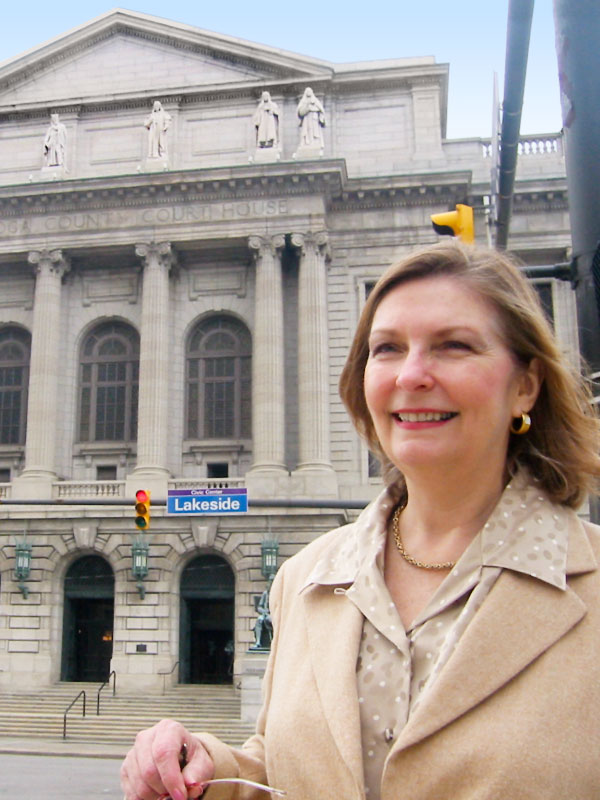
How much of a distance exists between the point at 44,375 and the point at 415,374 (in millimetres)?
32407

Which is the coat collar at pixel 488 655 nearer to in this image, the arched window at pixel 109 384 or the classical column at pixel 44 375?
the classical column at pixel 44 375

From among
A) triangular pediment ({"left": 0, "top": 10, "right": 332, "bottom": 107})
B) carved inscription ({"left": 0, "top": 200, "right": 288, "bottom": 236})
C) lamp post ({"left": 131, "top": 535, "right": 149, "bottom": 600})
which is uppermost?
triangular pediment ({"left": 0, "top": 10, "right": 332, "bottom": 107})

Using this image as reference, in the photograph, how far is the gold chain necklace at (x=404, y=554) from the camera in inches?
88.7

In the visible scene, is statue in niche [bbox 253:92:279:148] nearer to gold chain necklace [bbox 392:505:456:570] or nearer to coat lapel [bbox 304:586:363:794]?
gold chain necklace [bbox 392:505:456:570]

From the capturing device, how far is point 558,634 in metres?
1.89

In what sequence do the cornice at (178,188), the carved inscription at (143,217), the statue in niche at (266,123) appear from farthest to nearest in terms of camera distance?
the statue in niche at (266,123), the carved inscription at (143,217), the cornice at (178,188)

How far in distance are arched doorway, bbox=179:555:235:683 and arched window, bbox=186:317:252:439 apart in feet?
17.3

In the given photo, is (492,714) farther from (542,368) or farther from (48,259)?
(48,259)

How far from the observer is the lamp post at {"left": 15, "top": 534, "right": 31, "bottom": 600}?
101 feet

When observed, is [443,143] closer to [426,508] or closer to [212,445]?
[212,445]

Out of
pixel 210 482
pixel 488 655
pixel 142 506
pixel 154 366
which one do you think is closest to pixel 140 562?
pixel 210 482

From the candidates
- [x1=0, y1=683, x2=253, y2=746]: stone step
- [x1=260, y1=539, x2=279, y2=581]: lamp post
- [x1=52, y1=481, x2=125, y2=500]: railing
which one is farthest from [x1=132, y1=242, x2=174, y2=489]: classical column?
[x1=0, y1=683, x2=253, y2=746]: stone step

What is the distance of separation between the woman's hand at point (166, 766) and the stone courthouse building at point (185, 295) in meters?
27.5

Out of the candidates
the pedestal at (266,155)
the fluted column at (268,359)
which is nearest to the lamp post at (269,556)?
the fluted column at (268,359)
